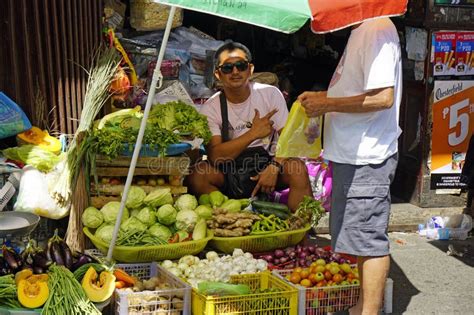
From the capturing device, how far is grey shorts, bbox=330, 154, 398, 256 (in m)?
4.85

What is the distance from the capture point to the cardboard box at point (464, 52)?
7684mm

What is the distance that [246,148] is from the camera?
22.0ft

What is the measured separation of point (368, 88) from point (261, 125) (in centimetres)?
197

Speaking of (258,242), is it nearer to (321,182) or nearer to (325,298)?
(325,298)

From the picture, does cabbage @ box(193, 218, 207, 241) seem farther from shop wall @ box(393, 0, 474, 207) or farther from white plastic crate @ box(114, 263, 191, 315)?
shop wall @ box(393, 0, 474, 207)

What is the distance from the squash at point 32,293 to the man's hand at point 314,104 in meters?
1.87

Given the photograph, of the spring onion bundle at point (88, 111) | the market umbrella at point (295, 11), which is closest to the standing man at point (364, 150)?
the market umbrella at point (295, 11)

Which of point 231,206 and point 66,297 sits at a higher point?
point 231,206

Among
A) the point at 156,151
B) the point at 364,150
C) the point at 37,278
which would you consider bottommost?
the point at 37,278

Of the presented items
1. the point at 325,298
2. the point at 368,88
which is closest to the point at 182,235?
the point at 325,298

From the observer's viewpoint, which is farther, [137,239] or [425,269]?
[425,269]

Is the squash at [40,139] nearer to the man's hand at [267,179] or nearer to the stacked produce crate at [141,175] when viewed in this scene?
the stacked produce crate at [141,175]

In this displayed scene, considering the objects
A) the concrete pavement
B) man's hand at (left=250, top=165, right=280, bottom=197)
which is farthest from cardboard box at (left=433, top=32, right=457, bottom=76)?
man's hand at (left=250, top=165, right=280, bottom=197)

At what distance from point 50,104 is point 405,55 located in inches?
140
